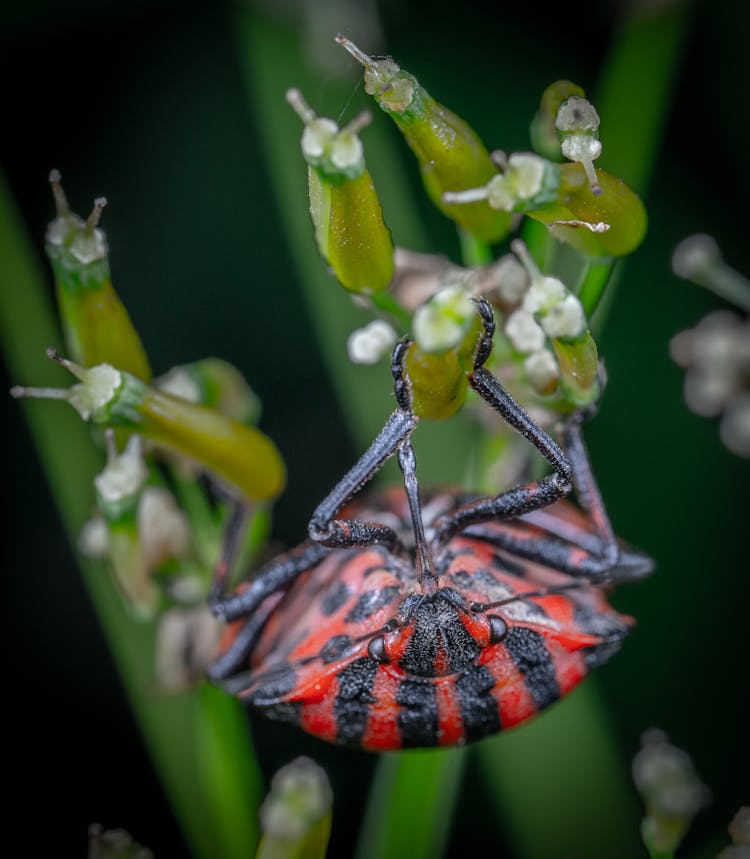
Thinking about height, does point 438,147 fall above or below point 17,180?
below

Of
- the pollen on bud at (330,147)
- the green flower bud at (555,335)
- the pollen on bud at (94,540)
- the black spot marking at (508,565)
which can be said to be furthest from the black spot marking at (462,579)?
the pollen on bud at (94,540)

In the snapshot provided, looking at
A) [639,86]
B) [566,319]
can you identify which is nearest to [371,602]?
[566,319]

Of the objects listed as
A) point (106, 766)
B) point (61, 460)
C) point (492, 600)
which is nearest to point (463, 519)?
point (492, 600)

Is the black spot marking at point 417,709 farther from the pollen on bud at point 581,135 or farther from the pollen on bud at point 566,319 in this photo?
the pollen on bud at point 581,135

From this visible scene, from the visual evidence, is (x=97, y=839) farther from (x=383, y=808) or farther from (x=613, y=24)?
(x=613, y=24)

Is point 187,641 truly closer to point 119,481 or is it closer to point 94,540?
point 94,540

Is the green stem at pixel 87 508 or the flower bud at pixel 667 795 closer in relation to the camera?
the flower bud at pixel 667 795

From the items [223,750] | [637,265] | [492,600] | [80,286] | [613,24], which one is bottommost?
[223,750]
